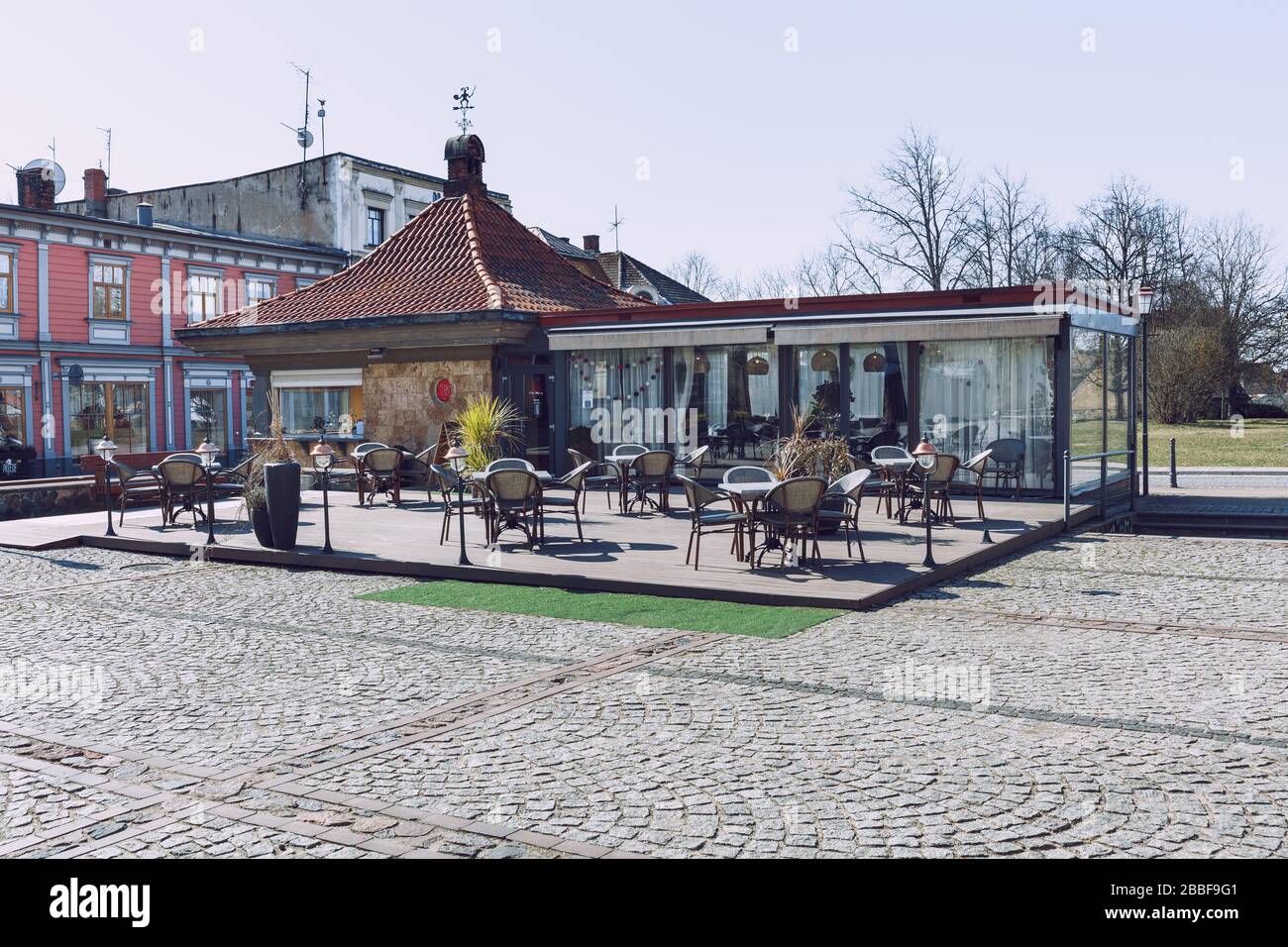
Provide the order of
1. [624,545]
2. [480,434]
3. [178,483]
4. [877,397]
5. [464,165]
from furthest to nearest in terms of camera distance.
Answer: [464,165] → [877,397] → [480,434] → [178,483] → [624,545]

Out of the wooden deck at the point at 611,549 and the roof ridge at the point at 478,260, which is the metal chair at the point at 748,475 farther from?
the roof ridge at the point at 478,260

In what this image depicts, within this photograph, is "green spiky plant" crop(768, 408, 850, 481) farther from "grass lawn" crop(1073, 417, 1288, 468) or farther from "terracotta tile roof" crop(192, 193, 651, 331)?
"terracotta tile roof" crop(192, 193, 651, 331)

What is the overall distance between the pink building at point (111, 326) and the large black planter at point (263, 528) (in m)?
17.8

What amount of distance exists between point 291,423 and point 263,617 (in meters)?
13.0

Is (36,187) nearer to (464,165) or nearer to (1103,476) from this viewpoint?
(464,165)

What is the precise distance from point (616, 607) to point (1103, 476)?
8074mm

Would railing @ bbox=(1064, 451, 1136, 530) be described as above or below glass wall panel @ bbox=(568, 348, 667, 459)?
below

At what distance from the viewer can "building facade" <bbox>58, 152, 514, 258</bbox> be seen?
37938mm

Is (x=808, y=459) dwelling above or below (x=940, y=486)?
above

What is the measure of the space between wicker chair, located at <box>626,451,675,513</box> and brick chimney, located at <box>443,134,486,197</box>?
11358 millimetres

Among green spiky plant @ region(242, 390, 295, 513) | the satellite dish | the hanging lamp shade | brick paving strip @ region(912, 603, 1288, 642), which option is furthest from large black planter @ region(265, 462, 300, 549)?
the satellite dish

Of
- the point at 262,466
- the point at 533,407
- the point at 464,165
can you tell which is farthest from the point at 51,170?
the point at 262,466

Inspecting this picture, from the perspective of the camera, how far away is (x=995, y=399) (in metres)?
16.2

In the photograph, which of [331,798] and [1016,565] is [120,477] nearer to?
[1016,565]
